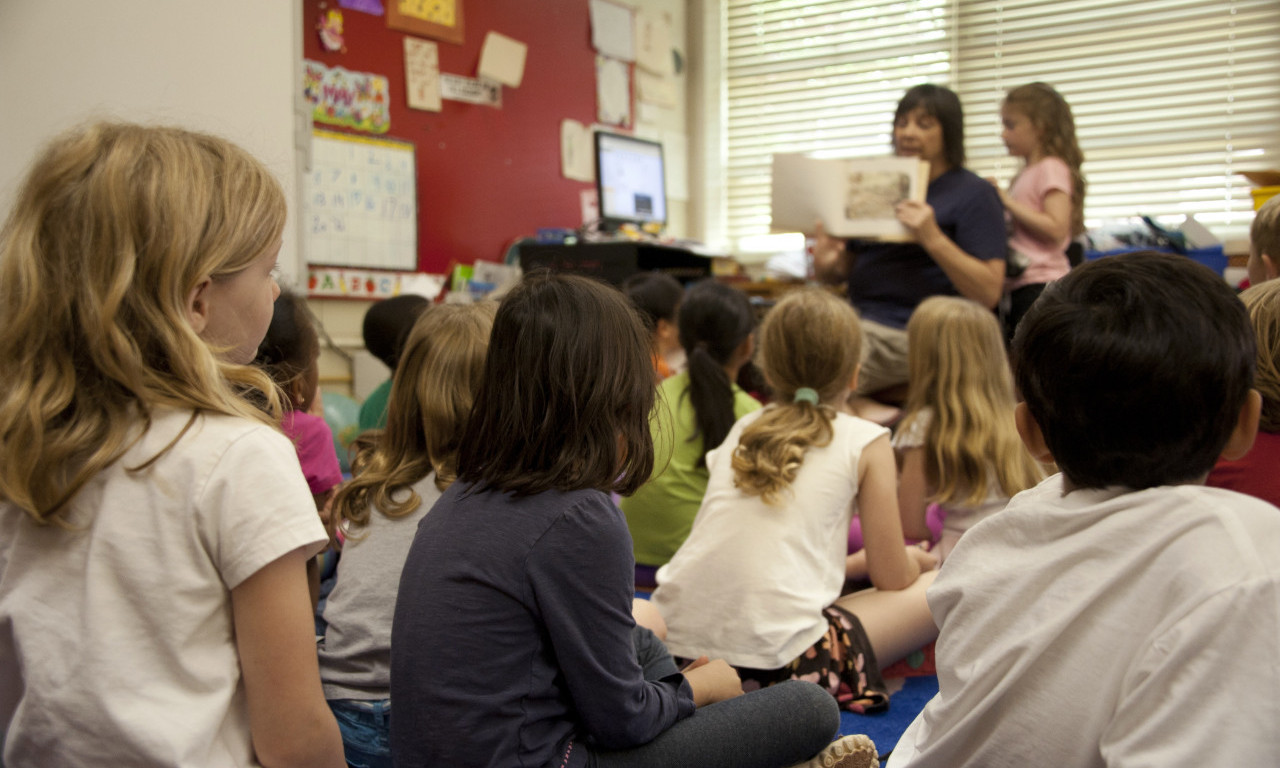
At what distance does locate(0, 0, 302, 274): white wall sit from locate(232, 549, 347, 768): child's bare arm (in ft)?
4.75

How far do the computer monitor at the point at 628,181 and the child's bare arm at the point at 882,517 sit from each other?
2.34m

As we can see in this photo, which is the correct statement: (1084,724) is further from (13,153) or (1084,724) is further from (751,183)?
(751,183)

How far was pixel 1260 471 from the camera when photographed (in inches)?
43.6

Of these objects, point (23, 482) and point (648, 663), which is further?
point (648, 663)

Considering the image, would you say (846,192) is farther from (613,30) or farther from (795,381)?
(613,30)

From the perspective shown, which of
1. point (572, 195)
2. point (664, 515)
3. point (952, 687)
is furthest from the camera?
point (572, 195)

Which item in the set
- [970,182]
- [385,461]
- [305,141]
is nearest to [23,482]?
[385,461]

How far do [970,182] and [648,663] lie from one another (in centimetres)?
202

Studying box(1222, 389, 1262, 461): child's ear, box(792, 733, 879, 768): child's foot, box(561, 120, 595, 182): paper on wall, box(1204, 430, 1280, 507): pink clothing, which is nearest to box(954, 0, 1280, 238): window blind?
box(561, 120, 595, 182): paper on wall

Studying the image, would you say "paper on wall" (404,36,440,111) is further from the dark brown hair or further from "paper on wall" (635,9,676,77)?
the dark brown hair

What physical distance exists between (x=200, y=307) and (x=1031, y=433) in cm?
67

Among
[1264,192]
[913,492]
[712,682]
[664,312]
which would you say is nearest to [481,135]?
[664,312]

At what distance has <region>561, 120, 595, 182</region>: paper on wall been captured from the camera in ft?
13.3

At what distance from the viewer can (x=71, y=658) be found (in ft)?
2.46
